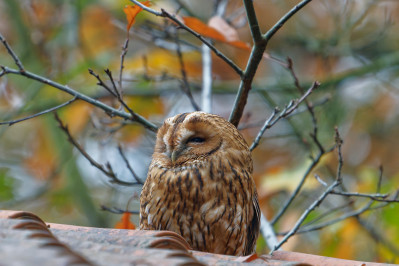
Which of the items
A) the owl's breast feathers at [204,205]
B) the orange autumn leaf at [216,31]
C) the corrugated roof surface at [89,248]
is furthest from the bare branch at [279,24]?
the corrugated roof surface at [89,248]

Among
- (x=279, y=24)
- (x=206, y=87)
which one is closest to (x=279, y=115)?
(x=279, y=24)

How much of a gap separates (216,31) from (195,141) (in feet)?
2.19

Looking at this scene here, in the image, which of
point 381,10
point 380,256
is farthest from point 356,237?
point 381,10

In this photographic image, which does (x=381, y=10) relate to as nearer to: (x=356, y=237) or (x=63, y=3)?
(x=356, y=237)

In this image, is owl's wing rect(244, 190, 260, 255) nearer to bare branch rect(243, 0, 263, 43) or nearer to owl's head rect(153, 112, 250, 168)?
owl's head rect(153, 112, 250, 168)

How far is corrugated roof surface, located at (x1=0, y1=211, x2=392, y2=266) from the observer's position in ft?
4.22

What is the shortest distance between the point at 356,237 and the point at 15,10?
14.5 ft

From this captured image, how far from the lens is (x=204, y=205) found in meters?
2.88

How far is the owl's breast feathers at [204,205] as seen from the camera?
288 centimetres

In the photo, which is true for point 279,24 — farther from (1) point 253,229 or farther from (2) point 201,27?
(1) point 253,229

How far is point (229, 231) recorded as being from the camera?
2918mm

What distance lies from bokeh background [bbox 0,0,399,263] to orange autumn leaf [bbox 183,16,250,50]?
2.96 ft

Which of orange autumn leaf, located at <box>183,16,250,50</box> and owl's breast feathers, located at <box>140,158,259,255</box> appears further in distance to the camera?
orange autumn leaf, located at <box>183,16,250,50</box>

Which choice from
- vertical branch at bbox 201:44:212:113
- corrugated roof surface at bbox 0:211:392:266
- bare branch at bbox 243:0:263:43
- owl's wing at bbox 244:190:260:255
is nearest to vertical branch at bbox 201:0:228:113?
vertical branch at bbox 201:44:212:113
